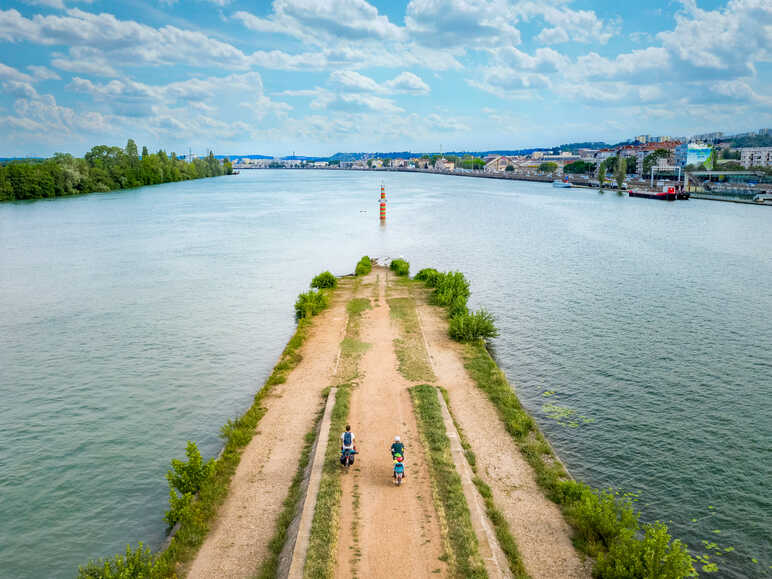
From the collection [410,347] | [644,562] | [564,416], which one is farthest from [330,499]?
[410,347]

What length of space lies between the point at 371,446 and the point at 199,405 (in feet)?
27.9

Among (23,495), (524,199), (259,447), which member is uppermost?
(524,199)

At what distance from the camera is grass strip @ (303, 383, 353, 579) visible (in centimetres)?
1035

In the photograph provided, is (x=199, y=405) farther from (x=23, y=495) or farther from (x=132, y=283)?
(x=132, y=283)

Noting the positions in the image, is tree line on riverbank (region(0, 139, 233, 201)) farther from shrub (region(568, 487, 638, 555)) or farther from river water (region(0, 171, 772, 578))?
shrub (region(568, 487, 638, 555))

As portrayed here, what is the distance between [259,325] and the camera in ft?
98.2

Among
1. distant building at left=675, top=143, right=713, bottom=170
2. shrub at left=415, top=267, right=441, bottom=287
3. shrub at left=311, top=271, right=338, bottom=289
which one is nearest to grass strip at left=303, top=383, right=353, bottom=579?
shrub at left=415, top=267, right=441, bottom=287

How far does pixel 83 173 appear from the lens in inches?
4884

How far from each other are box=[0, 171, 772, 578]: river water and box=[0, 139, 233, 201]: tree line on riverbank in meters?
61.8

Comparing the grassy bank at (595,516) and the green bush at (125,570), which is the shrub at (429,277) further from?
the green bush at (125,570)

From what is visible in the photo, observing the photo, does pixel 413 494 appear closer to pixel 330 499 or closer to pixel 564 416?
pixel 330 499

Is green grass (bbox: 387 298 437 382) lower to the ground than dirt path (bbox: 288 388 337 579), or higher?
higher

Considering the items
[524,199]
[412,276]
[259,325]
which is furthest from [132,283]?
[524,199]

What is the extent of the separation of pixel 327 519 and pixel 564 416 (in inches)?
406
